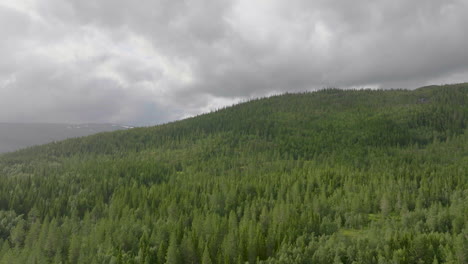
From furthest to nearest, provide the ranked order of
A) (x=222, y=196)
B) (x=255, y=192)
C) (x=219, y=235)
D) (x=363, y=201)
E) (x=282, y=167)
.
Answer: (x=282, y=167) < (x=255, y=192) < (x=222, y=196) < (x=363, y=201) < (x=219, y=235)

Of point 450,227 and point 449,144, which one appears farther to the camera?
point 449,144

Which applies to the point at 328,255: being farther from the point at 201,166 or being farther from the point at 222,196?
the point at 201,166

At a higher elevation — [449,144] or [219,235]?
[449,144]

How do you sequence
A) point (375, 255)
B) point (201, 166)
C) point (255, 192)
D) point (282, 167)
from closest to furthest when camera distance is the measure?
1. point (375, 255)
2. point (255, 192)
3. point (282, 167)
4. point (201, 166)

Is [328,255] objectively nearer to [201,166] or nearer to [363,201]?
[363,201]

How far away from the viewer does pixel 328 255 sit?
4478 cm

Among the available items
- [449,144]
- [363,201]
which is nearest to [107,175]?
[363,201]

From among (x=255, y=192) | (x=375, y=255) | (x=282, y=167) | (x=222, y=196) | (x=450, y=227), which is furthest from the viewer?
(x=282, y=167)

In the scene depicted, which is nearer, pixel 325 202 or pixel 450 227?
pixel 450 227

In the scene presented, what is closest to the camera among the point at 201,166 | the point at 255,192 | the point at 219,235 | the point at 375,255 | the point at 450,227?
the point at 375,255

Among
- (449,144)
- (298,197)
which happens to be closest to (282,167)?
(298,197)

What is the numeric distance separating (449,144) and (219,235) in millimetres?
182307

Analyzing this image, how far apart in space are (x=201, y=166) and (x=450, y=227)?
423 ft

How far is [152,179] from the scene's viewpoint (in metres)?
149
